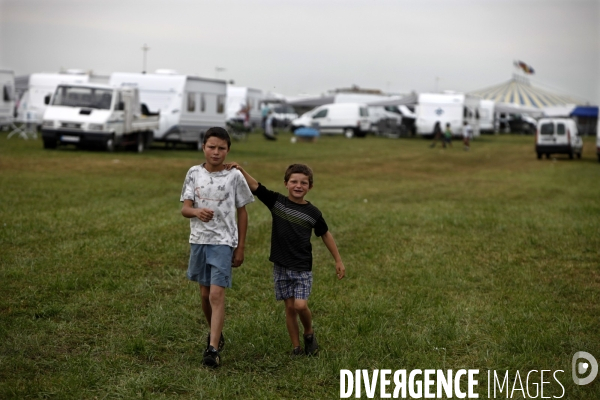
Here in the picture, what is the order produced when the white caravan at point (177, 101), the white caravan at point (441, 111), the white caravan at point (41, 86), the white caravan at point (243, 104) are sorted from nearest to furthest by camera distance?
the white caravan at point (177, 101) → the white caravan at point (41, 86) → the white caravan at point (441, 111) → the white caravan at point (243, 104)

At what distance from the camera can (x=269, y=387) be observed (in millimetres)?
5074

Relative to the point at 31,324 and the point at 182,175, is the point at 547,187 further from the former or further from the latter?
the point at 31,324

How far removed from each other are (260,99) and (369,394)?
51.1 meters

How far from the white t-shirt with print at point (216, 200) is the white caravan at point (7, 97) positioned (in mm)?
32179

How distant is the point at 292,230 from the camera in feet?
18.3

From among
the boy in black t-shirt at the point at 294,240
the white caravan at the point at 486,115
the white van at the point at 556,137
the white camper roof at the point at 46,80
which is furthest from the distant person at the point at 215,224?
the white caravan at the point at 486,115

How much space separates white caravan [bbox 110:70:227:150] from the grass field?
1288 cm

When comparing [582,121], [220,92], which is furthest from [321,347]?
[582,121]

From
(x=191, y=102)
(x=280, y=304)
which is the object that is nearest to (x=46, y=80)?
(x=191, y=102)

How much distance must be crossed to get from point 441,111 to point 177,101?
79.2 feet

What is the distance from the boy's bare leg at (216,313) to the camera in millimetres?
5426

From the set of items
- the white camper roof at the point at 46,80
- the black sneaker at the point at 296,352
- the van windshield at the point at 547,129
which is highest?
the white camper roof at the point at 46,80

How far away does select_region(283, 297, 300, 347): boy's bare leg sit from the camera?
5.61m

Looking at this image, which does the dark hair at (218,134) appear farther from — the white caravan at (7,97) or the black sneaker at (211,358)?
the white caravan at (7,97)
